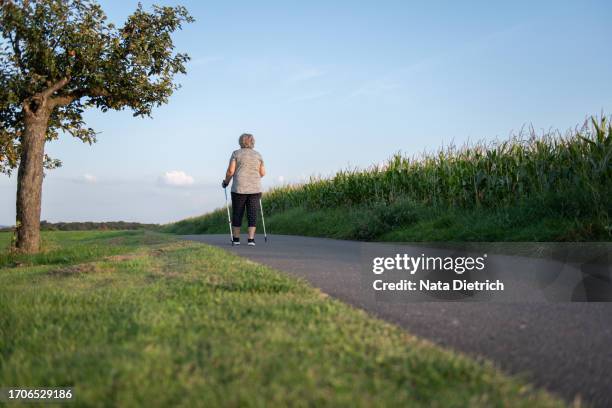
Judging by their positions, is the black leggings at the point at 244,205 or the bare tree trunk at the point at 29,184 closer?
the black leggings at the point at 244,205

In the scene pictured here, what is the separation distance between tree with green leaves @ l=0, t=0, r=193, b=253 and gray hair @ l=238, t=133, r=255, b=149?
3.20 meters

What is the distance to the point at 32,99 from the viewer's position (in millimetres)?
12539

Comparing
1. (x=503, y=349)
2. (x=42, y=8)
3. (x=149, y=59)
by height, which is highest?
(x=42, y=8)

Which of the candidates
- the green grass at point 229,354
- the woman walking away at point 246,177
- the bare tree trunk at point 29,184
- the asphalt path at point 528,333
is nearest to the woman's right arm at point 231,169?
the woman walking away at point 246,177

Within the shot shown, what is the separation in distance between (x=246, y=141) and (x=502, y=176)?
6.19 meters

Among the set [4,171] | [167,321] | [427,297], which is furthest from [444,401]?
[4,171]

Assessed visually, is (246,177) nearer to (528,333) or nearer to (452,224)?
(452,224)

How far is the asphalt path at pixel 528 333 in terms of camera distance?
10.1ft

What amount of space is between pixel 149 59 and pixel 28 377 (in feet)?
38.1

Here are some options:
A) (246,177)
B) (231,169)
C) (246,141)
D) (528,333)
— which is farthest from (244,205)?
(528,333)

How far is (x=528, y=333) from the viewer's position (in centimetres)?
389

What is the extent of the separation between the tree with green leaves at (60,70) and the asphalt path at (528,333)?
949 centimetres

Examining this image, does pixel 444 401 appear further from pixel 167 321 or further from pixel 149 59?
pixel 149 59

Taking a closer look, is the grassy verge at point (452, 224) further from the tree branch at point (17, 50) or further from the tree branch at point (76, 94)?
the tree branch at point (17, 50)
